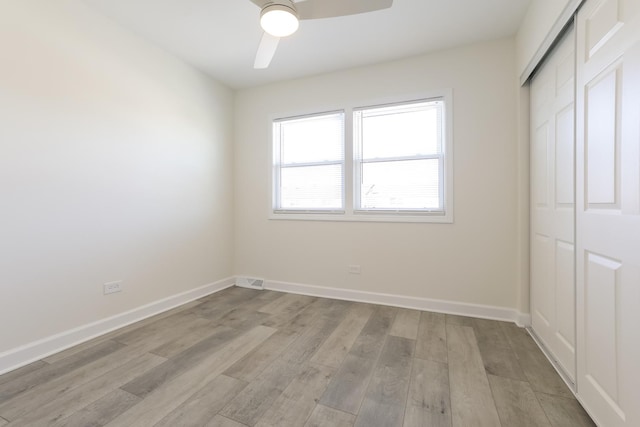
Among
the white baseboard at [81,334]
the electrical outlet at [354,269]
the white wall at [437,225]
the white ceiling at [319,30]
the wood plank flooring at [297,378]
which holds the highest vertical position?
the white ceiling at [319,30]

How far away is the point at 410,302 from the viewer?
2902mm

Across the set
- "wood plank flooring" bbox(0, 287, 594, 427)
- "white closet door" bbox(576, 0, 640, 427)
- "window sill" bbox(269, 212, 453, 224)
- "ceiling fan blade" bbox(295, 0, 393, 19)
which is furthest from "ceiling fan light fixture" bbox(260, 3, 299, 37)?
"wood plank flooring" bbox(0, 287, 594, 427)

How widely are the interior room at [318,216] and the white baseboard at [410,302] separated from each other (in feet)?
0.07

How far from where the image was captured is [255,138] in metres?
3.68

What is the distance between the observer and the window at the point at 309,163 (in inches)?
130

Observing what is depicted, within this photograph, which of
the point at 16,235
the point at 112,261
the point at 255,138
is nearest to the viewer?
the point at 16,235

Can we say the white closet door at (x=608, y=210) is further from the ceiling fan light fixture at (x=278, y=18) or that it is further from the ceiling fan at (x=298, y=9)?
the ceiling fan light fixture at (x=278, y=18)

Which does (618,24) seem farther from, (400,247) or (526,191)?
(400,247)

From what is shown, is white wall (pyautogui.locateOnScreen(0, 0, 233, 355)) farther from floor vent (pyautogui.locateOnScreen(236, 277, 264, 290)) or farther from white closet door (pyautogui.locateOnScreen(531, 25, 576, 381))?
white closet door (pyautogui.locateOnScreen(531, 25, 576, 381))

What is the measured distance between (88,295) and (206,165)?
178 centimetres

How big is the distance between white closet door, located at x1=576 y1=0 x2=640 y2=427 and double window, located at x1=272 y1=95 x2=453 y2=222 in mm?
1349

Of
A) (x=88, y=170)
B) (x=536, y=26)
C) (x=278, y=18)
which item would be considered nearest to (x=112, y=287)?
(x=88, y=170)

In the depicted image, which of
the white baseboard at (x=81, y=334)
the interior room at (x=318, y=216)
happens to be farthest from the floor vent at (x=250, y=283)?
the white baseboard at (x=81, y=334)

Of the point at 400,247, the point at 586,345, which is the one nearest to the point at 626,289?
the point at 586,345
